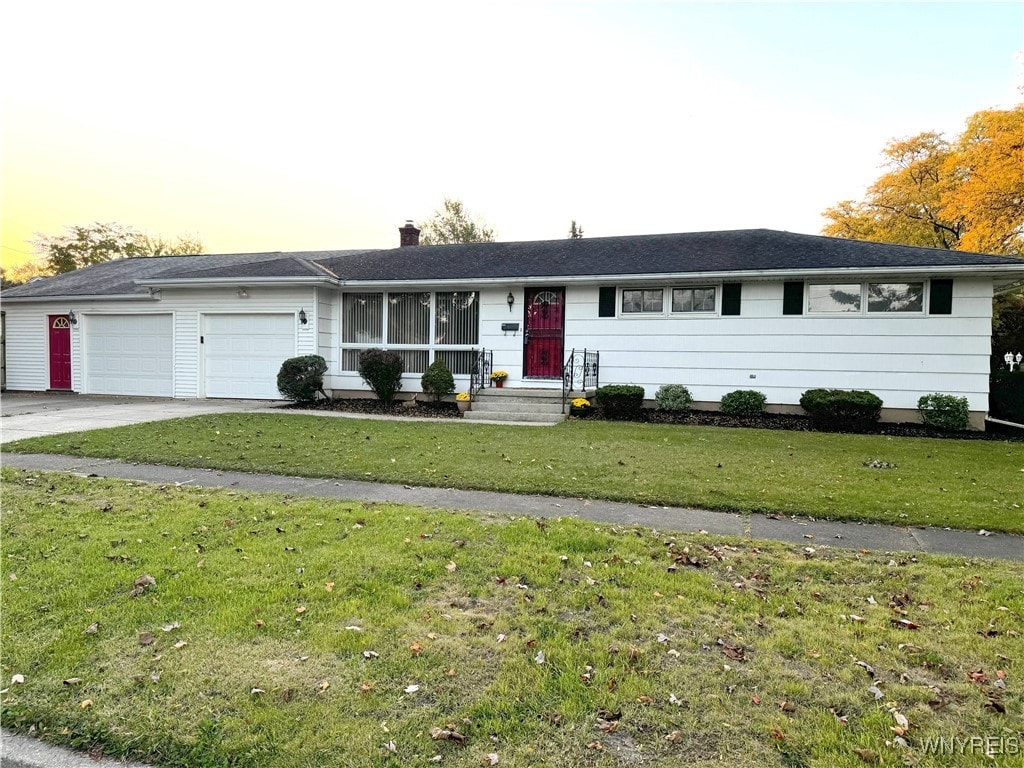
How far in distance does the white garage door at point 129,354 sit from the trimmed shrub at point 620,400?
12.1 m

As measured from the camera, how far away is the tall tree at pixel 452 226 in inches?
1710

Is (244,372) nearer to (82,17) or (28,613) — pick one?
(82,17)

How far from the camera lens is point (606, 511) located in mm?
4996

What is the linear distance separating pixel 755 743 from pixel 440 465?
508 cm

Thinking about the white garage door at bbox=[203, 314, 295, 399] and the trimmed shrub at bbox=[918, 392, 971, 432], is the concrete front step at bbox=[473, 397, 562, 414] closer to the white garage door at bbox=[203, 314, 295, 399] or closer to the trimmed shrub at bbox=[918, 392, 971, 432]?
the white garage door at bbox=[203, 314, 295, 399]

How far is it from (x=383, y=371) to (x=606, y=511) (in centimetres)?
947

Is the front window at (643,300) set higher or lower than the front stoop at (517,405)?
higher

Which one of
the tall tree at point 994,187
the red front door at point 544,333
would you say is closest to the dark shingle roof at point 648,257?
the red front door at point 544,333

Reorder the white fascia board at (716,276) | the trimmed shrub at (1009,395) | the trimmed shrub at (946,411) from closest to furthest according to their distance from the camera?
the white fascia board at (716,276)
the trimmed shrub at (946,411)
the trimmed shrub at (1009,395)

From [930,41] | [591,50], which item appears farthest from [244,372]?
[930,41]

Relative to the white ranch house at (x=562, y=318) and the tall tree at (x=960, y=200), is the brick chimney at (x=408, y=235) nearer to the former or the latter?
the white ranch house at (x=562, y=318)

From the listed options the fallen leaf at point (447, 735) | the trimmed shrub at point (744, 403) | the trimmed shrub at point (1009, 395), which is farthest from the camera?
the trimmed shrub at point (1009, 395)

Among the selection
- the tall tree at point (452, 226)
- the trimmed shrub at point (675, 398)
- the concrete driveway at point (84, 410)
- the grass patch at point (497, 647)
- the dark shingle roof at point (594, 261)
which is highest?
the tall tree at point (452, 226)

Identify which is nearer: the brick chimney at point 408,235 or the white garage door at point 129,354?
the white garage door at point 129,354
